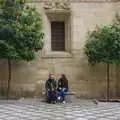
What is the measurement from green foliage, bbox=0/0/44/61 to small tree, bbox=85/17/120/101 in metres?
2.19

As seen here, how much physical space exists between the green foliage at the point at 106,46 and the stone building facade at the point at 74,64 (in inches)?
48.5

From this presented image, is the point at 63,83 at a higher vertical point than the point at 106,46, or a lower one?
lower

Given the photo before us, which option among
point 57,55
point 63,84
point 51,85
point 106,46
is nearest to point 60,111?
point 51,85

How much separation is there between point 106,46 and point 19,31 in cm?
361

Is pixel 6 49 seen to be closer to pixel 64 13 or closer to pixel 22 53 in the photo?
pixel 22 53

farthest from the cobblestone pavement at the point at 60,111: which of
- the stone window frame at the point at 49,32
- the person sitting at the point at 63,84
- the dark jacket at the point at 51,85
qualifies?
the stone window frame at the point at 49,32

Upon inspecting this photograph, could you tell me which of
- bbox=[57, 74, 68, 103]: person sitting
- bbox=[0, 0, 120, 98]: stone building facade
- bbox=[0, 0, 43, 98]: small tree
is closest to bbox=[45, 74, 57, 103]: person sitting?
bbox=[57, 74, 68, 103]: person sitting

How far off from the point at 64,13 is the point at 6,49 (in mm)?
3464

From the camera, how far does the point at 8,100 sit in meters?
16.8

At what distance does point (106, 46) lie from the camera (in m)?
16.0

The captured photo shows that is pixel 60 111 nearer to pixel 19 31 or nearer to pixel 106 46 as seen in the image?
pixel 106 46

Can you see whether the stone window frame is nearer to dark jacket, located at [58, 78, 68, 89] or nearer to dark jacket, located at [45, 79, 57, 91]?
dark jacket, located at [58, 78, 68, 89]

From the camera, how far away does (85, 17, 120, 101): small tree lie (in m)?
15.7

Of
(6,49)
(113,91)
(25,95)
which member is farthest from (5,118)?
(113,91)
